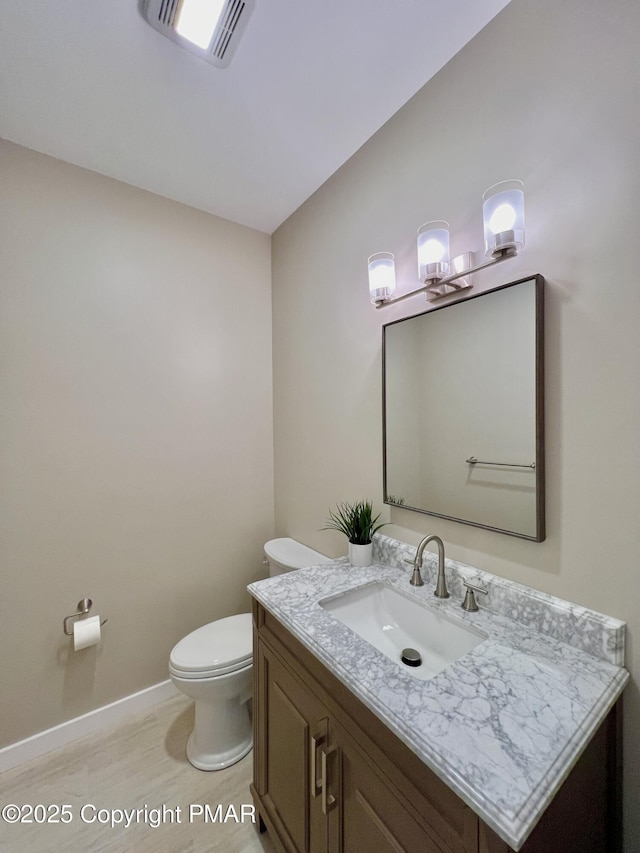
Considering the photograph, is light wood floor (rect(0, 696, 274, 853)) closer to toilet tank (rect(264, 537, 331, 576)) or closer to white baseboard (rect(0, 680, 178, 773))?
white baseboard (rect(0, 680, 178, 773))

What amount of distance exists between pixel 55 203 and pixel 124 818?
2566 mm

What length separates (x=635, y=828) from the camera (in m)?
0.79

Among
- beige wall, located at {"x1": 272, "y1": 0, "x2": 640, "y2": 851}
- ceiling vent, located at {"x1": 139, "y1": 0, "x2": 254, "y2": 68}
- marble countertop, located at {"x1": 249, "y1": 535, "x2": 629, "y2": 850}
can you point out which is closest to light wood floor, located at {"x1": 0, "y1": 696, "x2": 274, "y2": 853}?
marble countertop, located at {"x1": 249, "y1": 535, "x2": 629, "y2": 850}

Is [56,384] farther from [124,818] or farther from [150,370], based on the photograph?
[124,818]

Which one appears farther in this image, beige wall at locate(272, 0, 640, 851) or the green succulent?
the green succulent

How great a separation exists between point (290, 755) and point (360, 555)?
25.0 inches

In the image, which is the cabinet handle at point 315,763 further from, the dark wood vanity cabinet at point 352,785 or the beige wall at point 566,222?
the beige wall at point 566,222

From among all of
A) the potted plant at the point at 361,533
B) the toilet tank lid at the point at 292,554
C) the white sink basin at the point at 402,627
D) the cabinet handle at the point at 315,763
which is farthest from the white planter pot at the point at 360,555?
the cabinet handle at the point at 315,763

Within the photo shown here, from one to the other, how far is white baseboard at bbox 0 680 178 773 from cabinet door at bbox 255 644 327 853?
93 centimetres

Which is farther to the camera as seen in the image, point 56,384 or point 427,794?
point 56,384

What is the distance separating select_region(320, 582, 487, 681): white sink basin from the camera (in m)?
1.00

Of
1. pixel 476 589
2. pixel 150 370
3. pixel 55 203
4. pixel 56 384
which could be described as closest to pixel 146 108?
pixel 55 203

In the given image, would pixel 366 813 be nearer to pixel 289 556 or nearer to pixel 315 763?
pixel 315 763

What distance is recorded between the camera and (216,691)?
147 cm
